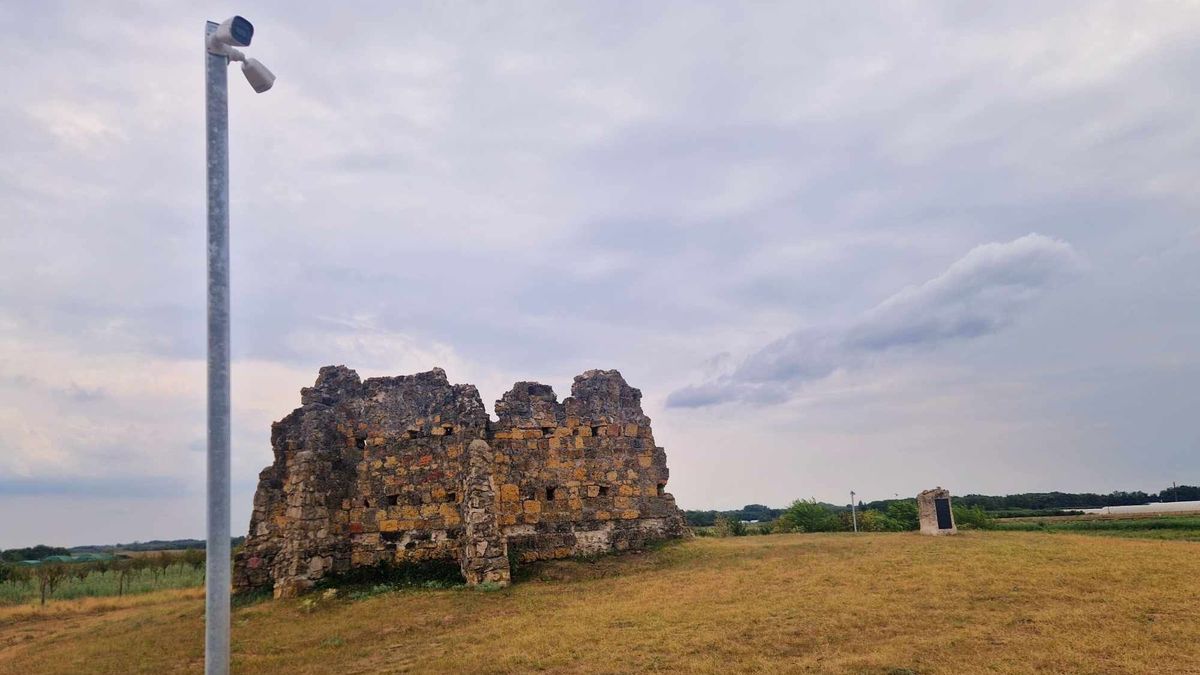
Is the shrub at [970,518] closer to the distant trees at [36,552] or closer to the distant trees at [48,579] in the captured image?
the distant trees at [48,579]

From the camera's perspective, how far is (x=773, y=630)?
910 centimetres

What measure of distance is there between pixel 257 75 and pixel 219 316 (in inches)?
84.6

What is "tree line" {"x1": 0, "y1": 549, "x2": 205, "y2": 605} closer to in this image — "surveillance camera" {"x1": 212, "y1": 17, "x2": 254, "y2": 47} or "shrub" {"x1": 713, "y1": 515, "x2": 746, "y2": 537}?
"shrub" {"x1": 713, "y1": 515, "x2": 746, "y2": 537}

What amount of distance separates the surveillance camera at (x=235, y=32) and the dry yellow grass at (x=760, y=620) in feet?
23.5

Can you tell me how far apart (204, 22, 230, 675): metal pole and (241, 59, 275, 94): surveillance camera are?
0.52ft

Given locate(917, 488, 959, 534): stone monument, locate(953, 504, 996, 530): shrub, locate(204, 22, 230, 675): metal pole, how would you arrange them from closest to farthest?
1. locate(204, 22, 230, 675): metal pole
2. locate(917, 488, 959, 534): stone monument
3. locate(953, 504, 996, 530): shrub

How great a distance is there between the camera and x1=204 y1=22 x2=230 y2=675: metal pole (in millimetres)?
5234

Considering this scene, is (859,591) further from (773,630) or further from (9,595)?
(9,595)

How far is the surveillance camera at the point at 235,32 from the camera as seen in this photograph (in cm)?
560

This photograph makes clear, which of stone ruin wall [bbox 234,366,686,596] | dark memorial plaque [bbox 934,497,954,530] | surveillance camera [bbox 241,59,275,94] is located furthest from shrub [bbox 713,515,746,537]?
surveillance camera [bbox 241,59,275,94]

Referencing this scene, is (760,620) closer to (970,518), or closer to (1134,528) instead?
(970,518)

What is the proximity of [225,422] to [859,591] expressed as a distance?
362 inches

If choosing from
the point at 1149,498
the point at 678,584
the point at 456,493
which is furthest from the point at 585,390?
the point at 1149,498

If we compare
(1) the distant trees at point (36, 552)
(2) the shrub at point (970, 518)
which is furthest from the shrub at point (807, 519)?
(1) the distant trees at point (36, 552)
